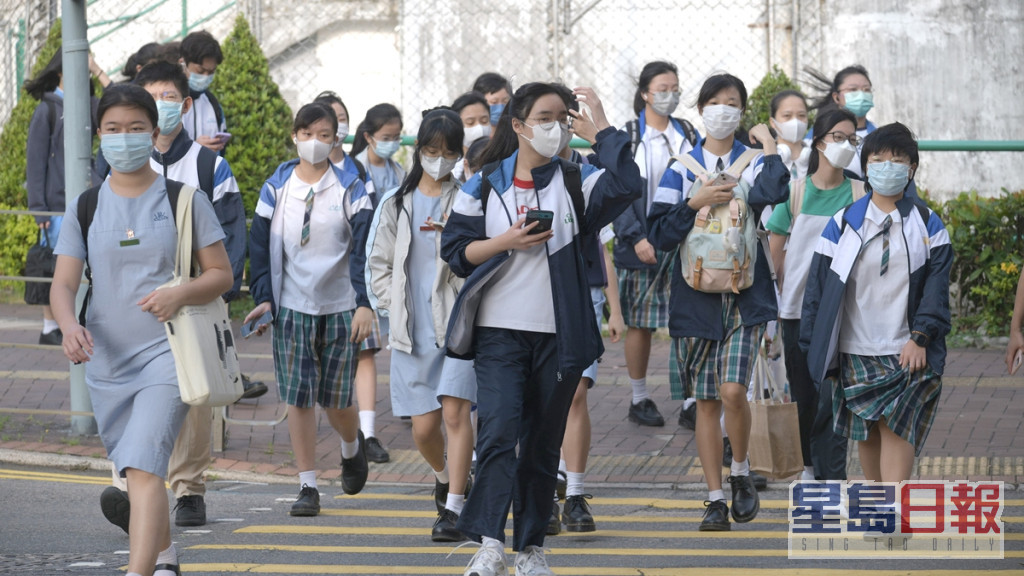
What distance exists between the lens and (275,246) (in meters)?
7.66

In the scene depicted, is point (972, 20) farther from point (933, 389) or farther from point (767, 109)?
point (933, 389)

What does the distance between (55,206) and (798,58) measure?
763 centimetres

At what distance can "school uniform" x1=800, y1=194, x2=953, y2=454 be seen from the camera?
643 cm

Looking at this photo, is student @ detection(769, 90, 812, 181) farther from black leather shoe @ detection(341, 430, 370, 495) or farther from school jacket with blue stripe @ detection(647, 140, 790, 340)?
black leather shoe @ detection(341, 430, 370, 495)

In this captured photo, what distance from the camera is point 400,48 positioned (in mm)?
16312

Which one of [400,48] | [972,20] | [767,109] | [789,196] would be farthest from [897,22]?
[789,196]

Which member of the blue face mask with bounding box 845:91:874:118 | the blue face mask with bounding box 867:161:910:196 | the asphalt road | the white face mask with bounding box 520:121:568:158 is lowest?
the asphalt road

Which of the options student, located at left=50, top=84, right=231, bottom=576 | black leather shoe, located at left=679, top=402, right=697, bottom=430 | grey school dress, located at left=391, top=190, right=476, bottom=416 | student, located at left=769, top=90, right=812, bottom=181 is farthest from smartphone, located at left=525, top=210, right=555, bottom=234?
black leather shoe, located at left=679, top=402, right=697, bottom=430

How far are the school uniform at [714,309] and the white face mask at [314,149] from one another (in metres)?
1.71

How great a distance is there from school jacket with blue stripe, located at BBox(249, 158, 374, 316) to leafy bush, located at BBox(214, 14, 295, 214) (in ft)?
19.0

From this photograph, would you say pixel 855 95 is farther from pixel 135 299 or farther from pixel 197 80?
pixel 135 299

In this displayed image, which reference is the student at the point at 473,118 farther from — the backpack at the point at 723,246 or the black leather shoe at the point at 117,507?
the black leather shoe at the point at 117,507

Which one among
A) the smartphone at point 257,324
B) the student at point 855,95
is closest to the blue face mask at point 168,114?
the smartphone at point 257,324

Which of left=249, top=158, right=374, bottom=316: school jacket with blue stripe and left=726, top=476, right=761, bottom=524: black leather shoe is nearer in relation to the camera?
left=726, top=476, right=761, bottom=524: black leather shoe
